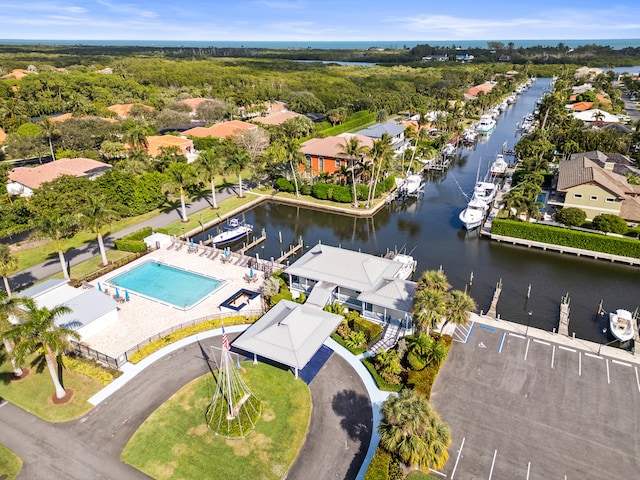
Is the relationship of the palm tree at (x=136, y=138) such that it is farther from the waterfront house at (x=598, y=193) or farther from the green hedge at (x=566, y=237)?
the waterfront house at (x=598, y=193)

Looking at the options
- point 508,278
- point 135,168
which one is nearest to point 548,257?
point 508,278

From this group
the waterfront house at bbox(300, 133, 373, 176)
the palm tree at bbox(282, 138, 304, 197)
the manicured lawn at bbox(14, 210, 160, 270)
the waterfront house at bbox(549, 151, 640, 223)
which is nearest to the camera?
the manicured lawn at bbox(14, 210, 160, 270)

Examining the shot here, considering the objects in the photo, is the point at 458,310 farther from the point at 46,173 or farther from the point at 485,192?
the point at 46,173

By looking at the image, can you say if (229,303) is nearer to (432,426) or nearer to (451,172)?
(432,426)

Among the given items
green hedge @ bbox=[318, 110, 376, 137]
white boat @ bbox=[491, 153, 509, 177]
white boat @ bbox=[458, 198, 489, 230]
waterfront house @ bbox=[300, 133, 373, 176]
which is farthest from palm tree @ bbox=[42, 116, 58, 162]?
white boat @ bbox=[491, 153, 509, 177]

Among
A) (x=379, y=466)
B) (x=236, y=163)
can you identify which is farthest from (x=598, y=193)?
(x=236, y=163)

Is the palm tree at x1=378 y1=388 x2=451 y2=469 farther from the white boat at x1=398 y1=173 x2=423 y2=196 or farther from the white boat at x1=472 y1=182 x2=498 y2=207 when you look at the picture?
the white boat at x1=398 y1=173 x2=423 y2=196

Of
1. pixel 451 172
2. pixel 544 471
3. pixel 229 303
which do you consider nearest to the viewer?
pixel 544 471
